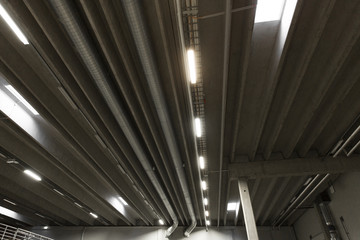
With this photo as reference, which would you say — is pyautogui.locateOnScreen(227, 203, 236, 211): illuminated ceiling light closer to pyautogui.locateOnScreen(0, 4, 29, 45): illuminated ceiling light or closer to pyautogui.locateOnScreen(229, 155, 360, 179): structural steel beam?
pyautogui.locateOnScreen(229, 155, 360, 179): structural steel beam

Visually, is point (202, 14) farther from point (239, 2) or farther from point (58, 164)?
point (58, 164)

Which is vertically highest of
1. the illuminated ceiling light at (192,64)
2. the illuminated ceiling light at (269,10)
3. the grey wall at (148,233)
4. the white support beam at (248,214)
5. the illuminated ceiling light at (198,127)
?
the illuminated ceiling light at (269,10)

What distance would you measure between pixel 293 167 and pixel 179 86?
17.9 feet

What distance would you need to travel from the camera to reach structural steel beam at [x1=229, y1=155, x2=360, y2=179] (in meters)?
8.01

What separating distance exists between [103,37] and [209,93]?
2929mm

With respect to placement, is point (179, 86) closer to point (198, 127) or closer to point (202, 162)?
point (198, 127)

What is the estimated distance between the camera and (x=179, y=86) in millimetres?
5660

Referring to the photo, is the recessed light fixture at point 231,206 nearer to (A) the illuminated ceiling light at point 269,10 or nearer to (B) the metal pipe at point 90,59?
(B) the metal pipe at point 90,59

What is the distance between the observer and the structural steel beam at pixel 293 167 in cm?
801

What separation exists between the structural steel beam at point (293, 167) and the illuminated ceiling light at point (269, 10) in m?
5.31

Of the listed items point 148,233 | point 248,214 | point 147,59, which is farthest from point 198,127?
point 148,233

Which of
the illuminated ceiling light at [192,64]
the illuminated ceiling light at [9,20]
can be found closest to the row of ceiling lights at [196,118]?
the illuminated ceiling light at [192,64]

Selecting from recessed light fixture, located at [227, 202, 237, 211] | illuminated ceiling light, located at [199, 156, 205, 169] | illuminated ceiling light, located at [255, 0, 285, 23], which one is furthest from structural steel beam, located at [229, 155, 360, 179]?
illuminated ceiling light, located at [255, 0, 285, 23]

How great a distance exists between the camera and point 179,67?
5.17 metres
